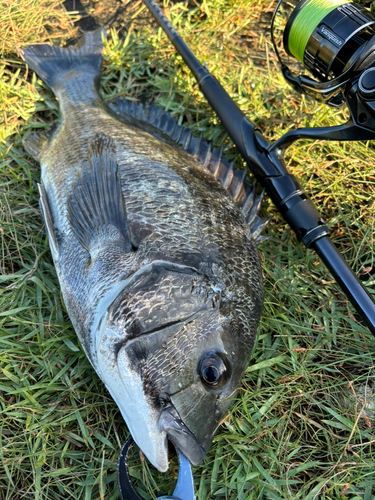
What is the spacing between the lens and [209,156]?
9.12 ft

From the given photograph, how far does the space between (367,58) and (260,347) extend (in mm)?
1779

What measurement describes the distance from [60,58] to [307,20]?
7.02 ft

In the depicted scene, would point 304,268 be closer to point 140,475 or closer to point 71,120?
point 140,475

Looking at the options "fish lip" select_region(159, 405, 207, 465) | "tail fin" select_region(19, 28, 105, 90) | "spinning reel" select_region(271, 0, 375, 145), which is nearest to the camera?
"fish lip" select_region(159, 405, 207, 465)

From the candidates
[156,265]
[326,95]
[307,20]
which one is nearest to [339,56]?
[326,95]

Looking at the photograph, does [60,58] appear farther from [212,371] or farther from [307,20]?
[212,371]

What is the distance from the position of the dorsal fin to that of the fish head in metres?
0.75

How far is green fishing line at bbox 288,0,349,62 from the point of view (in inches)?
84.2

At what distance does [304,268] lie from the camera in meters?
2.83

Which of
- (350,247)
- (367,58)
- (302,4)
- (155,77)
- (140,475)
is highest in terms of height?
(302,4)

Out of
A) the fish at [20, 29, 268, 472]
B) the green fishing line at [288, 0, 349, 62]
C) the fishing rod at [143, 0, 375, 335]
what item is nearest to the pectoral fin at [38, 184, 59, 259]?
the fish at [20, 29, 268, 472]

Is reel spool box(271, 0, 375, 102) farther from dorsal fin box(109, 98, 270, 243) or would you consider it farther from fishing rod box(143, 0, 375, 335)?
dorsal fin box(109, 98, 270, 243)

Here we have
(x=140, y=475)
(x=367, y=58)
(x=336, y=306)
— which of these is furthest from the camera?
(x=336, y=306)

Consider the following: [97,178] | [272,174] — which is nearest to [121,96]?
[97,178]
